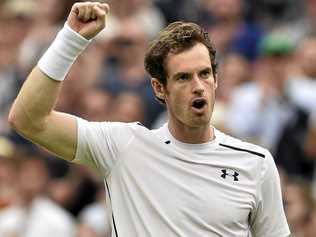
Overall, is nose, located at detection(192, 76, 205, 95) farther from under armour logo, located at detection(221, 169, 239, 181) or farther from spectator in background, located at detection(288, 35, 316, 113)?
spectator in background, located at detection(288, 35, 316, 113)

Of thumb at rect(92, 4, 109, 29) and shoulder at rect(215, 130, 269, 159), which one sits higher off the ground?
thumb at rect(92, 4, 109, 29)

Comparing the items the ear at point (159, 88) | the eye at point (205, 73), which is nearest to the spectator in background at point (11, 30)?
the ear at point (159, 88)

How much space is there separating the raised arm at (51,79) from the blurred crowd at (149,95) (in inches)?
136

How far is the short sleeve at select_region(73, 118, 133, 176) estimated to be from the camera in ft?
17.2

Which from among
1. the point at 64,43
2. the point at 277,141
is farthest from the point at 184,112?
the point at 277,141

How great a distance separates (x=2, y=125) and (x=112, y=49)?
134 centimetres

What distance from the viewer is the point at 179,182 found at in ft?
17.2

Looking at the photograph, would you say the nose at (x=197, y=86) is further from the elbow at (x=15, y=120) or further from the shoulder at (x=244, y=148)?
the elbow at (x=15, y=120)

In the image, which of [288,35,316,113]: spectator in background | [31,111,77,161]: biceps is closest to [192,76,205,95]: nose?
[31,111,77,161]: biceps

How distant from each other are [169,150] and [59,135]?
52 centimetres

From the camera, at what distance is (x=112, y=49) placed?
37.6ft

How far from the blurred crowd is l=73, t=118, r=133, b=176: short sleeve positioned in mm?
3159

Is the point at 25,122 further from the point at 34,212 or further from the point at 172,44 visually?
the point at 34,212

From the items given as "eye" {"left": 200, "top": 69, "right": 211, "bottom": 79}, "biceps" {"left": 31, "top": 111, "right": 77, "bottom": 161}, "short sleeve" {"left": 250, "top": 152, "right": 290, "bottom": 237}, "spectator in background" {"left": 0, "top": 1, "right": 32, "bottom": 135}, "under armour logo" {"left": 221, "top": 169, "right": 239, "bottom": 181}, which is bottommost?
"spectator in background" {"left": 0, "top": 1, "right": 32, "bottom": 135}
